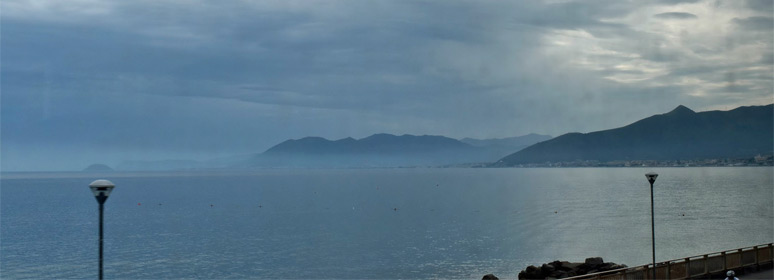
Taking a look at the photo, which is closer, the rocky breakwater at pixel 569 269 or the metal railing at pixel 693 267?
the metal railing at pixel 693 267

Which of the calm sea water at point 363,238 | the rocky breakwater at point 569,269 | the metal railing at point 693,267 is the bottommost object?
the calm sea water at point 363,238

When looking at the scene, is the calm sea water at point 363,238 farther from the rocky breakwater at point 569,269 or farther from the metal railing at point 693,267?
the metal railing at point 693,267

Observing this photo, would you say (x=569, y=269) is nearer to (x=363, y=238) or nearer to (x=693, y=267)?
(x=693, y=267)

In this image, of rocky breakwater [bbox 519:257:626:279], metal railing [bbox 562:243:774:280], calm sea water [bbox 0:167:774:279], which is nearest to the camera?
metal railing [bbox 562:243:774:280]

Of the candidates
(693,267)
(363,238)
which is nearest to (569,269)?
(693,267)

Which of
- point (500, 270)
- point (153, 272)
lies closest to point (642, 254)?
point (500, 270)

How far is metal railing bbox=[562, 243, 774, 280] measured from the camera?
21.0 m

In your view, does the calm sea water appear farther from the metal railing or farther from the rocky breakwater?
the metal railing

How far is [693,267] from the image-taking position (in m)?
22.6

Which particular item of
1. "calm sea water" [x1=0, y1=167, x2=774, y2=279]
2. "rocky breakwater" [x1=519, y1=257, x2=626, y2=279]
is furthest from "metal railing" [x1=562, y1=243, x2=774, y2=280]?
"calm sea water" [x1=0, y1=167, x2=774, y2=279]

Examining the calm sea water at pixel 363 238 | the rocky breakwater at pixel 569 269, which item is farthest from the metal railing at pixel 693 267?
the calm sea water at pixel 363 238

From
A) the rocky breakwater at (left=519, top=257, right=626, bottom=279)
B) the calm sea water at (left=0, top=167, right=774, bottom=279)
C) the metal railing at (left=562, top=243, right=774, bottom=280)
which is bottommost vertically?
the calm sea water at (left=0, top=167, right=774, bottom=279)

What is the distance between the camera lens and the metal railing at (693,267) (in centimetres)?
2100

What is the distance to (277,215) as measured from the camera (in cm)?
8688
